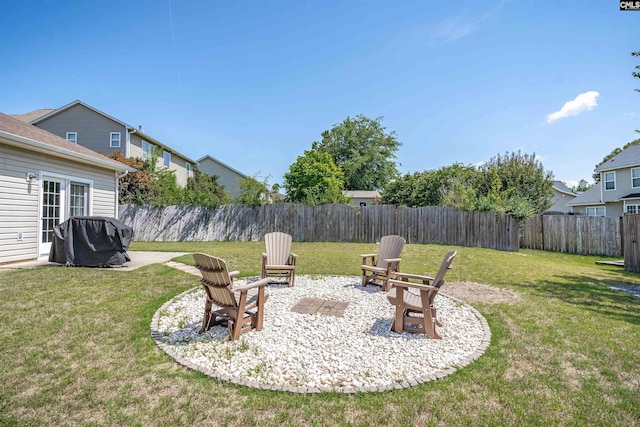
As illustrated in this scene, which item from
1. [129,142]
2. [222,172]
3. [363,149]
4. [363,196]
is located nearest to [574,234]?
[363,196]

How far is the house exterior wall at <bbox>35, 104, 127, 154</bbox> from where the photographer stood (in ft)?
63.3

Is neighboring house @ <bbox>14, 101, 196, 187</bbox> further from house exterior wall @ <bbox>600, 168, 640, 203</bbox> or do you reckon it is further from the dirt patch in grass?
house exterior wall @ <bbox>600, 168, 640, 203</bbox>

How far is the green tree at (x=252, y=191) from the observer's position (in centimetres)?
1539

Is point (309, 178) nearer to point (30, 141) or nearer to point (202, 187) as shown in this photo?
point (202, 187)

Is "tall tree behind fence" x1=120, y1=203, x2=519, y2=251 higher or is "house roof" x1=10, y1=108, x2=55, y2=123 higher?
"house roof" x1=10, y1=108, x2=55, y2=123

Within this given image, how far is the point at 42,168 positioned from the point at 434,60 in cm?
1205

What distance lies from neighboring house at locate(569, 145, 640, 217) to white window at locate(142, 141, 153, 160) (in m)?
29.4

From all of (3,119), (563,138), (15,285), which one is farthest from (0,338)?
(563,138)

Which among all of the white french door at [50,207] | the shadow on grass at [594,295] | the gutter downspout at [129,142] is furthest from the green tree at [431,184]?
the gutter downspout at [129,142]

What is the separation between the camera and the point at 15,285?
520 centimetres

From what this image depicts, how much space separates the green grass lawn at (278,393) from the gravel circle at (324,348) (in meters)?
0.14

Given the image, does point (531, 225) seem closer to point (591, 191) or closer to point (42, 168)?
point (591, 191)

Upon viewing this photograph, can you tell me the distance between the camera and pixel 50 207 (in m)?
8.13

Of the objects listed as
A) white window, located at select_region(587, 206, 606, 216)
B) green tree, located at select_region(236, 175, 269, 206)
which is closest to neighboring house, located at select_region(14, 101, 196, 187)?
green tree, located at select_region(236, 175, 269, 206)
